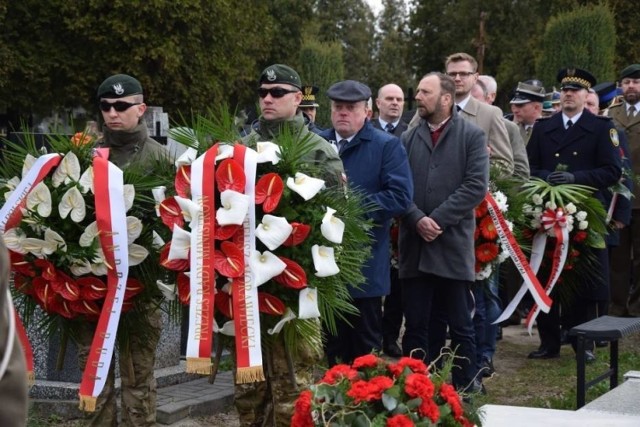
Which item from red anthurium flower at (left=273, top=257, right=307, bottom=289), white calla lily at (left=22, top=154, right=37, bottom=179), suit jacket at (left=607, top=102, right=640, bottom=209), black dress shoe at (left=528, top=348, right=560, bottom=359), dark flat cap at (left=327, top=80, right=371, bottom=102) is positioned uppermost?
suit jacket at (left=607, top=102, right=640, bottom=209)

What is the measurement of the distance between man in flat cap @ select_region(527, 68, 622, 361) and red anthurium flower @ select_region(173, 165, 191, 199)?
419 cm

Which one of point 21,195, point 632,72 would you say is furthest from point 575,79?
point 21,195

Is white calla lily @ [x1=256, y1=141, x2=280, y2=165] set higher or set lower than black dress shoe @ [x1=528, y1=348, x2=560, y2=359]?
higher

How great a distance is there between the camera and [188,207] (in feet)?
16.4

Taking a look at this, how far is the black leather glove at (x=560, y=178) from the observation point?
8559 mm

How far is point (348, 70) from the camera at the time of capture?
57781mm

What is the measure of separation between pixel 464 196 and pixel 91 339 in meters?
2.46

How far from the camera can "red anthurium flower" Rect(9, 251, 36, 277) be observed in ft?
17.3

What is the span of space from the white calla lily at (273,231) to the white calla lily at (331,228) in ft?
0.51

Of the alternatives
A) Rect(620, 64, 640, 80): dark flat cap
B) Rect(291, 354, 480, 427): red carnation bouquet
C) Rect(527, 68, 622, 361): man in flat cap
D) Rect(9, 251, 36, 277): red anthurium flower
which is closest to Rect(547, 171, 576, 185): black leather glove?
Rect(527, 68, 622, 361): man in flat cap

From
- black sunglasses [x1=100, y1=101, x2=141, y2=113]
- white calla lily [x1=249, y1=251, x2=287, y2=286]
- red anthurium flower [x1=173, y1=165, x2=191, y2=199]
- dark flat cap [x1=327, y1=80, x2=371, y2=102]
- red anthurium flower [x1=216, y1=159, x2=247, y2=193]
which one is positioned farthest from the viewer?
dark flat cap [x1=327, y1=80, x2=371, y2=102]

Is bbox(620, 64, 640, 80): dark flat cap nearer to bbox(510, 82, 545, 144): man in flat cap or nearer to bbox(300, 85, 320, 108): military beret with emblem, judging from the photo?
bbox(510, 82, 545, 144): man in flat cap

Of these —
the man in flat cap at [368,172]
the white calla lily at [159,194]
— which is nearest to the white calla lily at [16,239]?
the white calla lily at [159,194]

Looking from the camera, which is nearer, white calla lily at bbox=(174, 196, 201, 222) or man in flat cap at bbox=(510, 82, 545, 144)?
white calla lily at bbox=(174, 196, 201, 222)
